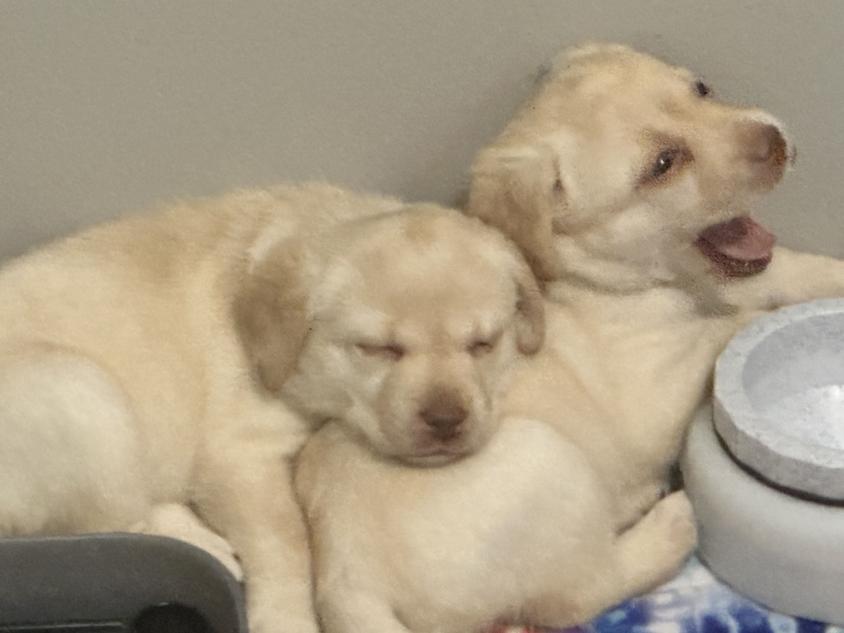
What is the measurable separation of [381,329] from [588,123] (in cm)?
40

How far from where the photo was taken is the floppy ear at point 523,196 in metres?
1.55

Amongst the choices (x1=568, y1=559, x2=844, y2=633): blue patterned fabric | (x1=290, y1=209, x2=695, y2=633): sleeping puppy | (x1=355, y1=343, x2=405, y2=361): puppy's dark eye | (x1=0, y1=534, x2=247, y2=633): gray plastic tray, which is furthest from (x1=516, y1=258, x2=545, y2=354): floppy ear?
(x1=0, y1=534, x2=247, y2=633): gray plastic tray

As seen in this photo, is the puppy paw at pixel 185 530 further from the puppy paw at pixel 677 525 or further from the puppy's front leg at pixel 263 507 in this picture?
the puppy paw at pixel 677 525

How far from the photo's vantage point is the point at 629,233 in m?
1.58

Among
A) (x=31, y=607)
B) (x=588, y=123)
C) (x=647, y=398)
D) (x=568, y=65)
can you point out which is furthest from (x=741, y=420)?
(x=31, y=607)

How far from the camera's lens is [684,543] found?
63.6 inches

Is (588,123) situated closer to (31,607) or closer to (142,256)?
(142,256)

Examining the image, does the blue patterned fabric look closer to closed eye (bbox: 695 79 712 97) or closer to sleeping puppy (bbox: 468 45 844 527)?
sleeping puppy (bbox: 468 45 844 527)

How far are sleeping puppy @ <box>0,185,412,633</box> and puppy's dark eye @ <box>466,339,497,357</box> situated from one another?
0.22 metres

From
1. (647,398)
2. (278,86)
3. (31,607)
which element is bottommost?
(31,607)

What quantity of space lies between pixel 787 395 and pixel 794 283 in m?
0.20

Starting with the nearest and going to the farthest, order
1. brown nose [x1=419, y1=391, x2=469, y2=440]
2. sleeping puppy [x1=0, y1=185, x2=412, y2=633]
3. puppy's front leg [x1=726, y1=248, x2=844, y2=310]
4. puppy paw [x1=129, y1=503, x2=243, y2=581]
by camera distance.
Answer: brown nose [x1=419, y1=391, x2=469, y2=440], sleeping puppy [x1=0, y1=185, x2=412, y2=633], puppy paw [x1=129, y1=503, x2=243, y2=581], puppy's front leg [x1=726, y1=248, x2=844, y2=310]

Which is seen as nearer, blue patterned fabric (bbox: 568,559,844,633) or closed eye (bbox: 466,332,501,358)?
closed eye (bbox: 466,332,501,358)

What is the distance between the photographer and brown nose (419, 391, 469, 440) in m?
1.42
